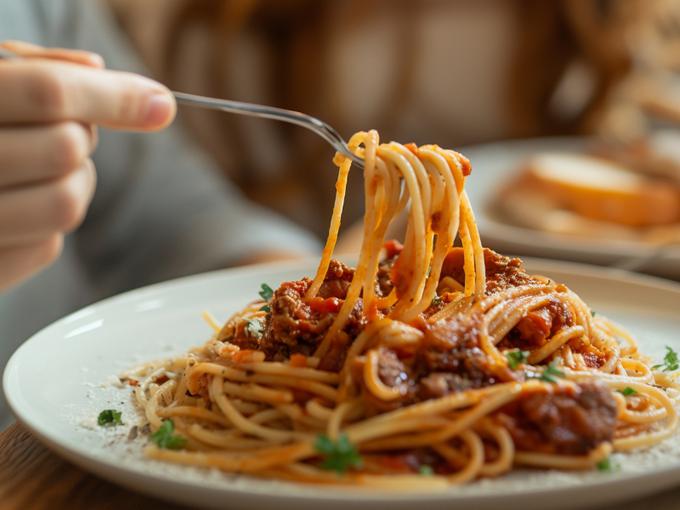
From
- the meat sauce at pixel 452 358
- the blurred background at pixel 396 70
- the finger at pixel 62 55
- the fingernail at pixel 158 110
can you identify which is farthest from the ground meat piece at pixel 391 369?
the blurred background at pixel 396 70

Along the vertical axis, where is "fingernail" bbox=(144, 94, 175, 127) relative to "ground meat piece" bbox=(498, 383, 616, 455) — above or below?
above

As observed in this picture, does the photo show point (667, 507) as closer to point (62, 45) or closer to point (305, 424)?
point (305, 424)

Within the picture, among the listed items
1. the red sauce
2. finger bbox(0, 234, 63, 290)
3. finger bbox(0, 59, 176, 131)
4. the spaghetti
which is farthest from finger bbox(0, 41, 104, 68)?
the red sauce

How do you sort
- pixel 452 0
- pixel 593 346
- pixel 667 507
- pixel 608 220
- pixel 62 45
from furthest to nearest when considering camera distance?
pixel 452 0 < pixel 62 45 < pixel 608 220 < pixel 593 346 < pixel 667 507

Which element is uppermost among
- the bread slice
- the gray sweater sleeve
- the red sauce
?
the red sauce

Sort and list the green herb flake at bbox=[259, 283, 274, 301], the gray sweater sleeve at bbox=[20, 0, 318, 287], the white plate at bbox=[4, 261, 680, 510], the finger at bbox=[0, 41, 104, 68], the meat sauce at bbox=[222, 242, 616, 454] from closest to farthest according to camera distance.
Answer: the white plate at bbox=[4, 261, 680, 510] < the meat sauce at bbox=[222, 242, 616, 454] < the finger at bbox=[0, 41, 104, 68] < the green herb flake at bbox=[259, 283, 274, 301] < the gray sweater sleeve at bbox=[20, 0, 318, 287]

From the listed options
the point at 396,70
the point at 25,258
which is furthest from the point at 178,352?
the point at 396,70

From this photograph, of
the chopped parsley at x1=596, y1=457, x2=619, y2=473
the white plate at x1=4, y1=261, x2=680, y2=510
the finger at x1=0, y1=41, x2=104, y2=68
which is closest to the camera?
the white plate at x1=4, y1=261, x2=680, y2=510

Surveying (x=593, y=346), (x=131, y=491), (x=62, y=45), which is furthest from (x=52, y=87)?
(x=62, y=45)

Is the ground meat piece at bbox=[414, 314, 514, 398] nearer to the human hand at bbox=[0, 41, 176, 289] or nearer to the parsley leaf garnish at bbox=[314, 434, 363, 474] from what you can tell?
the parsley leaf garnish at bbox=[314, 434, 363, 474]
